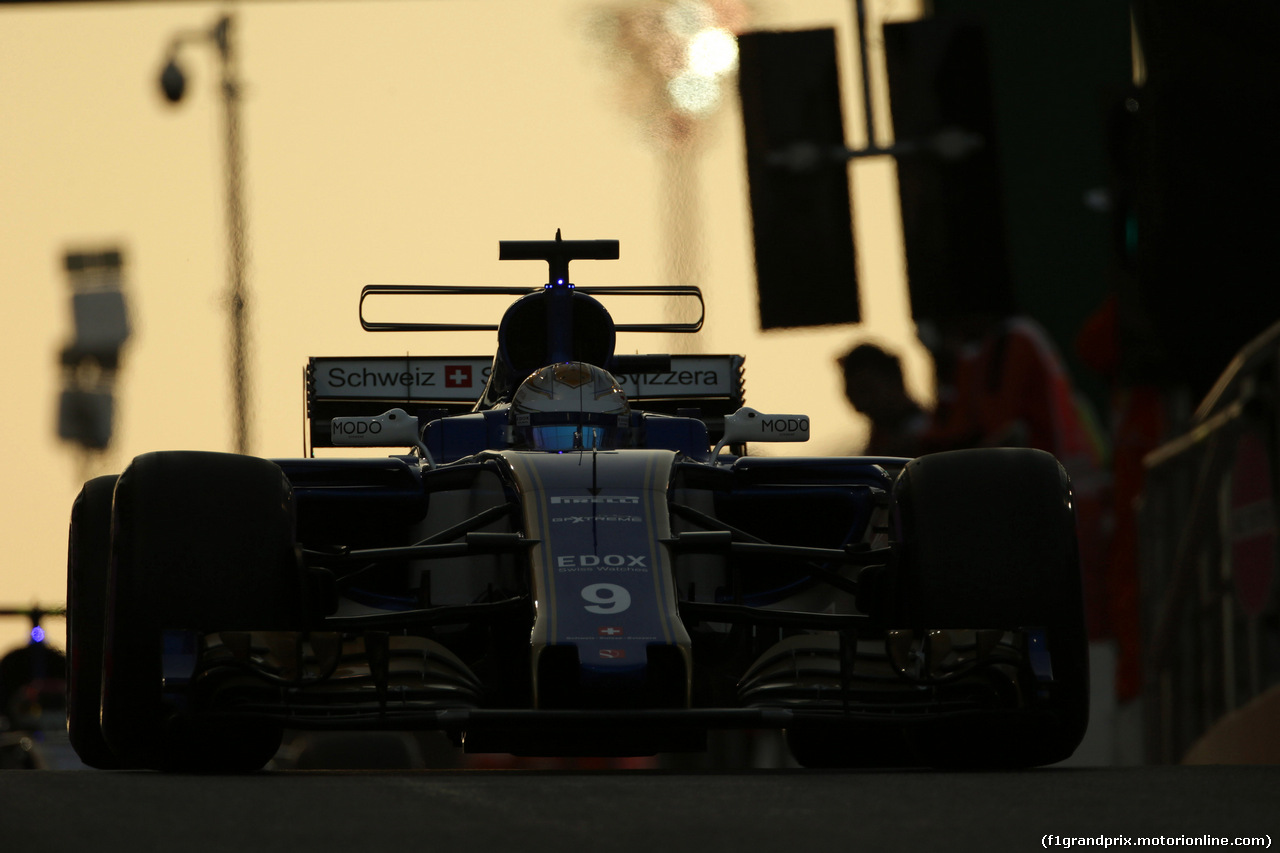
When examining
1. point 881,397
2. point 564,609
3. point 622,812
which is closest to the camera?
point 622,812

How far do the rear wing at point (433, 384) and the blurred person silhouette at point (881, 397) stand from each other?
101 inches

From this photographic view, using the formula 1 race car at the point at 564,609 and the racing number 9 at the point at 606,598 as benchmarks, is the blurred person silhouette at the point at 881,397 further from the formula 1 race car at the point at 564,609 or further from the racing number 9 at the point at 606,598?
the racing number 9 at the point at 606,598

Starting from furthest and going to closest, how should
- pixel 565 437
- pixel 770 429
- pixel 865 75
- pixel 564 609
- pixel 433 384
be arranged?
pixel 865 75, pixel 433 384, pixel 770 429, pixel 565 437, pixel 564 609

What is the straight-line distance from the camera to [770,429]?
8125mm

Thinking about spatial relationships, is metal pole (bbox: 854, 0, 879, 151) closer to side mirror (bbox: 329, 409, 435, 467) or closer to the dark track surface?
side mirror (bbox: 329, 409, 435, 467)

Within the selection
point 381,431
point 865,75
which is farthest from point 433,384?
point 865,75

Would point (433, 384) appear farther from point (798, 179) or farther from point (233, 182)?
point (233, 182)

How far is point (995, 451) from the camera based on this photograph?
6449mm

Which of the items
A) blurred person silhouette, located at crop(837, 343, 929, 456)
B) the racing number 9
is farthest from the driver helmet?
blurred person silhouette, located at crop(837, 343, 929, 456)

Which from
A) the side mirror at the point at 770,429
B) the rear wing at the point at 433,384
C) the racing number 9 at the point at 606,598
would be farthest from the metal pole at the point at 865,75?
the racing number 9 at the point at 606,598

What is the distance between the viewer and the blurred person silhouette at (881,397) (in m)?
12.8

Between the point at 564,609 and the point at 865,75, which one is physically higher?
the point at 865,75

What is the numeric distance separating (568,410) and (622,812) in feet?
12.0

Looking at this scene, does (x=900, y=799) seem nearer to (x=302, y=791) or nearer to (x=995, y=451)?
(x=302, y=791)
